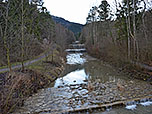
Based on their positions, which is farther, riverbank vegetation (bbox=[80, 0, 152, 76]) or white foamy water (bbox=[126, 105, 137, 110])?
riverbank vegetation (bbox=[80, 0, 152, 76])

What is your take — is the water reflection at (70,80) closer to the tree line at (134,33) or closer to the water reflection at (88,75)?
the water reflection at (88,75)

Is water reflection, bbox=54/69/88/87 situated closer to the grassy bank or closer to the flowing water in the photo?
the grassy bank

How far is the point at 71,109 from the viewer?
24.4 feet

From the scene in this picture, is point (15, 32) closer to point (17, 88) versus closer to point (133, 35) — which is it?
point (17, 88)

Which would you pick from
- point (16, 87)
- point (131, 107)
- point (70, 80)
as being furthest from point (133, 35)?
point (16, 87)

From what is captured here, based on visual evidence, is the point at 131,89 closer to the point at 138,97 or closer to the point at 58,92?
the point at 138,97

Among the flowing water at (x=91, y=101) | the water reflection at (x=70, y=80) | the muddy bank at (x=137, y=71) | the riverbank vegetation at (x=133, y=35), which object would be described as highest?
the riverbank vegetation at (x=133, y=35)

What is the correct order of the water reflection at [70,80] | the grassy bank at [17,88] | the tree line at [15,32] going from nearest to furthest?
the grassy bank at [17,88] < the tree line at [15,32] < the water reflection at [70,80]

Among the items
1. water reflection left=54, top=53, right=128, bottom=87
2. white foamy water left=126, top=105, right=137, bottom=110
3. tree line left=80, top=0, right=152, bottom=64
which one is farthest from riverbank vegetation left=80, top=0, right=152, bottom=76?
white foamy water left=126, top=105, right=137, bottom=110

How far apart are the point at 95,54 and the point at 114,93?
21.8m

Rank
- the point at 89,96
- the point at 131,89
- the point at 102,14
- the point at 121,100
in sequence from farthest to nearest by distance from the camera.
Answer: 1. the point at 102,14
2. the point at 131,89
3. the point at 89,96
4. the point at 121,100

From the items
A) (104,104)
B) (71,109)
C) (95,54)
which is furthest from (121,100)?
(95,54)

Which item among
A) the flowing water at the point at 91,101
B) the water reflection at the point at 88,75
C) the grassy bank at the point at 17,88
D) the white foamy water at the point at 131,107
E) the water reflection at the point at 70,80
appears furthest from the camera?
the water reflection at the point at 88,75

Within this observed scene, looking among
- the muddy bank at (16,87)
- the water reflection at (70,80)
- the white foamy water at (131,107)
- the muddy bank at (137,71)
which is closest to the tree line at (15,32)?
the muddy bank at (16,87)
